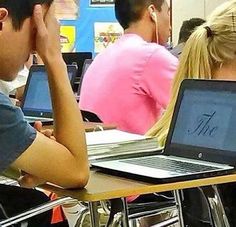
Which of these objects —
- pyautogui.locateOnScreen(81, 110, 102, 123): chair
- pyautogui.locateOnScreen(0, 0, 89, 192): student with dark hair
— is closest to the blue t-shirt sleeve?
pyautogui.locateOnScreen(0, 0, 89, 192): student with dark hair

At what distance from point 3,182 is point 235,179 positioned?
1290 millimetres

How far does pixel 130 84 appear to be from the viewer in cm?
306

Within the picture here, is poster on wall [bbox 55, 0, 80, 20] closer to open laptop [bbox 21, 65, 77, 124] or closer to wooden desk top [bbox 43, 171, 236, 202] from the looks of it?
open laptop [bbox 21, 65, 77, 124]

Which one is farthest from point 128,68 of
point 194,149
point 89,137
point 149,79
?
point 194,149

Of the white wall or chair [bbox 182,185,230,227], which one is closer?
chair [bbox 182,185,230,227]

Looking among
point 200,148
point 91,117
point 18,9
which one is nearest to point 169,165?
point 200,148

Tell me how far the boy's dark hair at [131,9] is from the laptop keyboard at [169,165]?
1813 mm

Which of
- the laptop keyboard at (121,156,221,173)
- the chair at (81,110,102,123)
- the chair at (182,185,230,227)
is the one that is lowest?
the chair at (81,110,102,123)

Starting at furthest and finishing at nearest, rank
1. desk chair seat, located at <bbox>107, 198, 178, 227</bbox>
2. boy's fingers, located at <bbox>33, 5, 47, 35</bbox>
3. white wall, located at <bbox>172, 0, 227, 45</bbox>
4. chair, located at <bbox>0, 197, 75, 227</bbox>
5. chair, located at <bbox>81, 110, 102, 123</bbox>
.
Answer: white wall, located at <bbox>172, 0, 227, 45</bbox> < chair, located at <bbox>81, 110, 102, 123</bbox> < desk chair seat, located at <bbox>107, 198, 178, 227</bbox> < chair, located at <bbox>0, 197, 75, 227</bbox> < boy's fingers, located at <bbox>33, 5, 47, 35</bbox>

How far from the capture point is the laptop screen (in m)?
3.41

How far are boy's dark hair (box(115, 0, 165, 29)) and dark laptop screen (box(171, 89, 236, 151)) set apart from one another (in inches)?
67.0

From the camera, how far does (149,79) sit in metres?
3.02

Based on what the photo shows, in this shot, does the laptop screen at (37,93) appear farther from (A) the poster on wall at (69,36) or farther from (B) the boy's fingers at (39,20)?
(A) the poster on wall at (69,36)

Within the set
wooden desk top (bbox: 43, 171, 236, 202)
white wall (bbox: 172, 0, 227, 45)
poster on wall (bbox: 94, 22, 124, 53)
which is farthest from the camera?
white wall (bbox: 172, 0, 227, 45)
